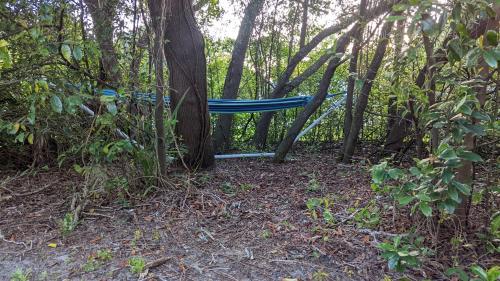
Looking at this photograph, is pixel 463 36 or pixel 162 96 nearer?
pixel 463 36

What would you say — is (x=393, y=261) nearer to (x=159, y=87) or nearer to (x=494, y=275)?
(x=494, y=275)

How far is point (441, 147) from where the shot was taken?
110 centimetres

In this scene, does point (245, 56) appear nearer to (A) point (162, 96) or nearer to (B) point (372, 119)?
(B) point (372, 119)

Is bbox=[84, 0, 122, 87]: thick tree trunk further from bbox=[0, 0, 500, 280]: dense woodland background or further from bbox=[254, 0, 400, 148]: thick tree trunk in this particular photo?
bbox=[254, 0, 400, 148]: thick tree trunk

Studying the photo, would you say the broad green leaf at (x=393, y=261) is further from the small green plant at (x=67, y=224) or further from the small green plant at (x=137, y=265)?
the small green plant at (x=67, y=224)

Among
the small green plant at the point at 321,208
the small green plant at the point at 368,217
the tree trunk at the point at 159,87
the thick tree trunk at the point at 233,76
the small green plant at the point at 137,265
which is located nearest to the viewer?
the small green plant at the point at 137,265

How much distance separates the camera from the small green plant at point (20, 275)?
1348 mm

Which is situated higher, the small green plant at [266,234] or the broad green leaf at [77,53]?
the broad green leaf at [77,53]

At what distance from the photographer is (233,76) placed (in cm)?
423

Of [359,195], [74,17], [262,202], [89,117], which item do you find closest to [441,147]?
[359,195]

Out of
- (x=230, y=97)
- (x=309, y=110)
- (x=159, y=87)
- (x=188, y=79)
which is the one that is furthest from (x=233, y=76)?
(x=159, y=87)

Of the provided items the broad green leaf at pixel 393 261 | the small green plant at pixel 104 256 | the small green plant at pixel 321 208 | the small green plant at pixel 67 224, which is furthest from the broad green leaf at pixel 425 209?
the small green plant at pixel 67 224

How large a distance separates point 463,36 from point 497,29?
276mm

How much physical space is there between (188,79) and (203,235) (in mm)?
1267
